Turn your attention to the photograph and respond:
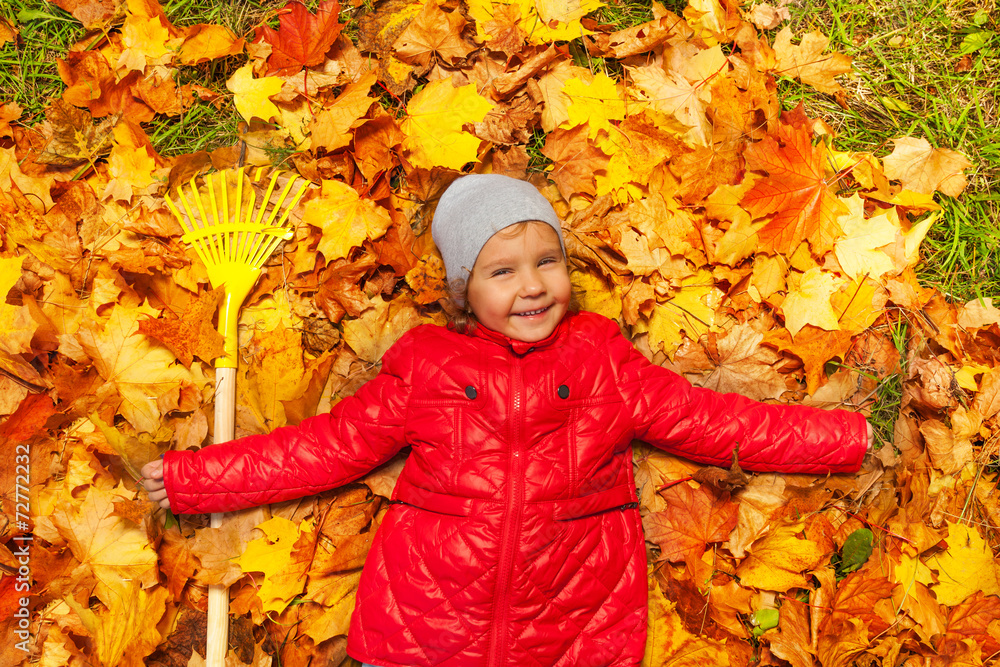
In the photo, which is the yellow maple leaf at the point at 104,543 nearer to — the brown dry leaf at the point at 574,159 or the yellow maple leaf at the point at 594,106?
the brown dry leaf at the point at 574,159

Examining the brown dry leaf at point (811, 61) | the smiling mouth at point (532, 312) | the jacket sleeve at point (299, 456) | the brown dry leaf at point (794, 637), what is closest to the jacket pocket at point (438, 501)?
the jacket sleeve at point (299, 456)

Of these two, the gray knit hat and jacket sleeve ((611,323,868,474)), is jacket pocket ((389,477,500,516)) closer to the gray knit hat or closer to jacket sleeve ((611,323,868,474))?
jacket sleeve ((611,323,868,474))

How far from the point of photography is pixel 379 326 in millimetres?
2732

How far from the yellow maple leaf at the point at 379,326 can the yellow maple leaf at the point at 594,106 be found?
41.7 inches

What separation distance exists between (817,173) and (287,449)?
2.40m

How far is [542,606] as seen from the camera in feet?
7.78

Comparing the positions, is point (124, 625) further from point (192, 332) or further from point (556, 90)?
point (556, 90)

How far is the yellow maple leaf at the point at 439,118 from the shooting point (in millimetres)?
2793

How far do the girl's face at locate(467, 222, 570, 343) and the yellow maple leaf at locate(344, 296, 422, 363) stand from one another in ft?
1.47

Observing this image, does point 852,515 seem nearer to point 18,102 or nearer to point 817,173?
point 817,173

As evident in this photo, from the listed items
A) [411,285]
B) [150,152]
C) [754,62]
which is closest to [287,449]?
[411,285]

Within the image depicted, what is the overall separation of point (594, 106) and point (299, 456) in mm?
1881

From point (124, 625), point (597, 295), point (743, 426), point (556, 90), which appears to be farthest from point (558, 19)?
point (124, 625)

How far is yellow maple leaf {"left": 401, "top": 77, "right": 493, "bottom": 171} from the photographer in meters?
2.79
